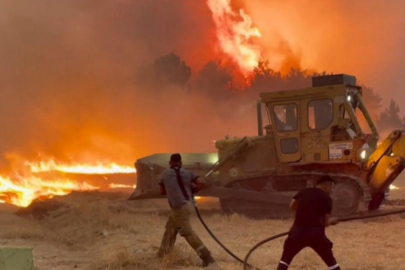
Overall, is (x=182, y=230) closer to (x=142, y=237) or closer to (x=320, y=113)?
(x=142, y=237)

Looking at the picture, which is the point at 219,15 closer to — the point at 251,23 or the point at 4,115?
the point at 251,23

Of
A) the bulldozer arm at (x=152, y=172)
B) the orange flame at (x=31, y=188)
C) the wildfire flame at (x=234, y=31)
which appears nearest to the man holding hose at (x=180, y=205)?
the bulldozer arm at (x=152, y=172)

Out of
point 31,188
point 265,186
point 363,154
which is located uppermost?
point 363,154

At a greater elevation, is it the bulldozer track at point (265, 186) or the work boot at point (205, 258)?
the bulldozer track at point (265, 186)

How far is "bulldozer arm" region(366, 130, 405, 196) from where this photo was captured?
44.0 ft

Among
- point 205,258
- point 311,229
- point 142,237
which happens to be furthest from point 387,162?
point 311,229

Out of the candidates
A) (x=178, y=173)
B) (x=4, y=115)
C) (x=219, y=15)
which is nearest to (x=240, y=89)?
(x=219, y=15)

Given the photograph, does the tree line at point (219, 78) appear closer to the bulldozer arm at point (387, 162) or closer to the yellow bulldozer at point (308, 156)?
the yellow bulldozer at point (308, 156)

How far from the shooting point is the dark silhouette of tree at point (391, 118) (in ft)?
155

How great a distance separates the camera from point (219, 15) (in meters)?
32.8

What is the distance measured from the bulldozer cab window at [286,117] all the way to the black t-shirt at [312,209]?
7585mm

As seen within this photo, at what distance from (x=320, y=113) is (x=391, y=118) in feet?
117

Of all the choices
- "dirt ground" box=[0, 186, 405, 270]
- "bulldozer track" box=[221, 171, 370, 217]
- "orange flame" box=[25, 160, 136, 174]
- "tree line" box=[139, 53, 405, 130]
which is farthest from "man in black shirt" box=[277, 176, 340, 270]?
"tree line" box=[139, 53, 405, 130]

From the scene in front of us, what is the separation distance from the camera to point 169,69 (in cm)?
3594
